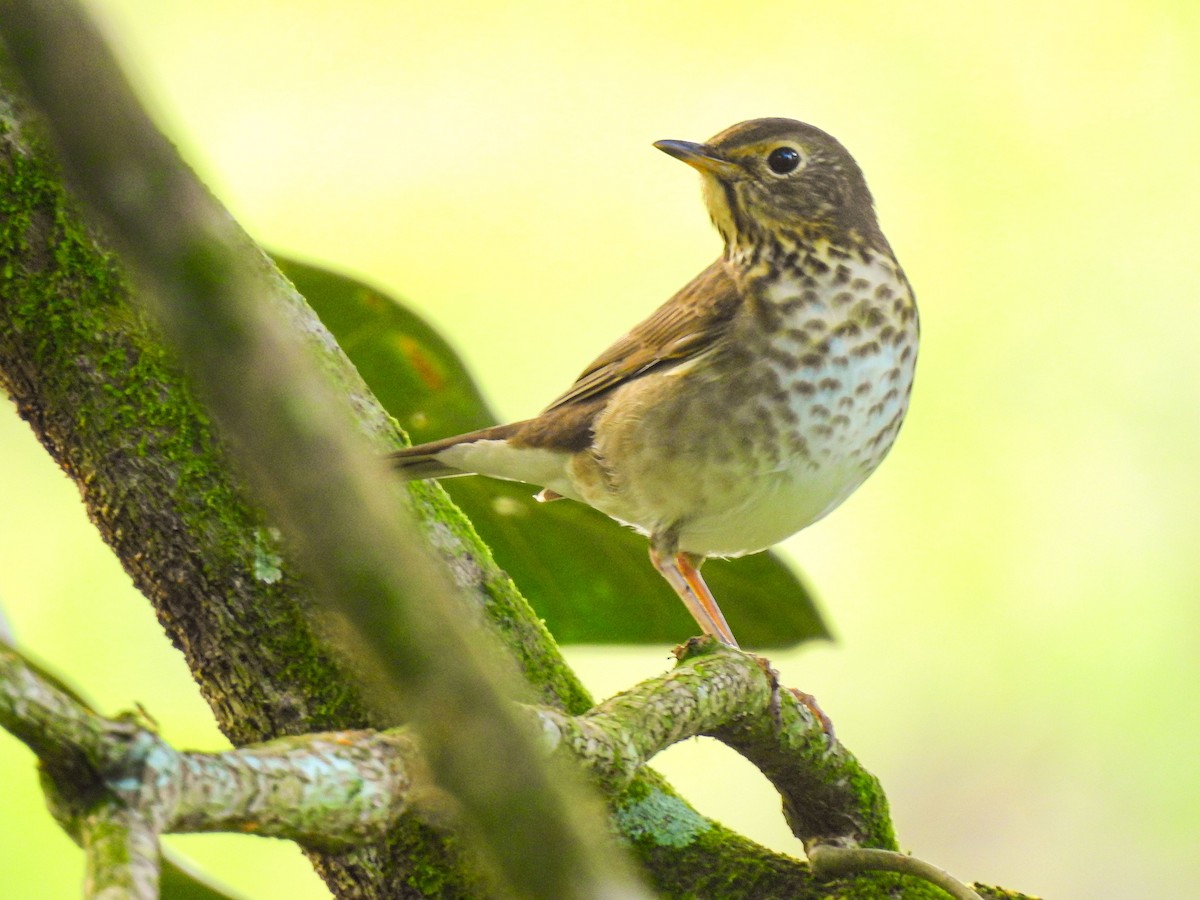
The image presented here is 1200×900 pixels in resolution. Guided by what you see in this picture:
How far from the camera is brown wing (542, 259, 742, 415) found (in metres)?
3.64

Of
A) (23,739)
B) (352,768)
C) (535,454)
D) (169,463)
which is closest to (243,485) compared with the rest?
(169,463)

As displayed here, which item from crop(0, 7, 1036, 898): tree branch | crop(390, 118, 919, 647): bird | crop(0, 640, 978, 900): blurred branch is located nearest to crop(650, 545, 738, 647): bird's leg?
crop(390, 118, 919, 647): bird

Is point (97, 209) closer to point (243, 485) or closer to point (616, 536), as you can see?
point (243, 485)

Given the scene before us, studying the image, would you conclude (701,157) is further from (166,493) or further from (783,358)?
(166,493)

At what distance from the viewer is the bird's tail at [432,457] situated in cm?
278

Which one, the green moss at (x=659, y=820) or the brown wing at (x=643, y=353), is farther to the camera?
the brown wing at (x=643, y=353)

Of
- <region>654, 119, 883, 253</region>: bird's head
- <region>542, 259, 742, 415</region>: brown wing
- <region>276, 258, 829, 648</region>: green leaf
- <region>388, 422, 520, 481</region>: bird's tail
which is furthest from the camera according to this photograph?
<region>654, 119, 883, 253</region>: bird's head

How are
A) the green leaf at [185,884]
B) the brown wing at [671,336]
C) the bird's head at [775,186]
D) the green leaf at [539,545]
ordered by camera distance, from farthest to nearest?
the bird's head at [775,186]
the brown wing at [671,336]
the green leaf at [539,545]
the green leaf at [185,884]

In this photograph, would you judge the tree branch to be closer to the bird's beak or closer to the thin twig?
the thin twig

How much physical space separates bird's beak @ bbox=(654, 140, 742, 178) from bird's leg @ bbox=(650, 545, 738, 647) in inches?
45.0

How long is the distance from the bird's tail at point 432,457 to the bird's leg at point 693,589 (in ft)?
1.82

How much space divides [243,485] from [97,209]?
178cm

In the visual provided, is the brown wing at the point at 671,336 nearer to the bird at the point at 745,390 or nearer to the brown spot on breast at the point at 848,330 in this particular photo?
the bird at the point at 745,390

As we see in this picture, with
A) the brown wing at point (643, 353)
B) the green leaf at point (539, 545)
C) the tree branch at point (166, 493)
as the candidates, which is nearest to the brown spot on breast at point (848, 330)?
the brown wing at point (643, 353)
